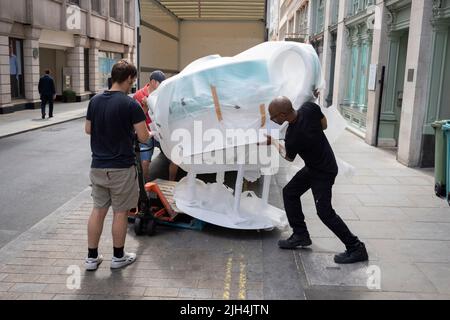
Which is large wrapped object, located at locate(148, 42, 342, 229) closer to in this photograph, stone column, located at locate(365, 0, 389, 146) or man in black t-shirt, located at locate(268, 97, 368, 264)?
man in black t-shirt, located at locate(268, 97, 368, 264)

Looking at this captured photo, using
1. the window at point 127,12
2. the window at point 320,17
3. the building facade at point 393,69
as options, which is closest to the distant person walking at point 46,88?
the building facade at point 393,69

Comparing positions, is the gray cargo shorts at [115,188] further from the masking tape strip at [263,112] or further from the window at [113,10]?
the window at [113,10]

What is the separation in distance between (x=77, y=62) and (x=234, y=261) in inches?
944

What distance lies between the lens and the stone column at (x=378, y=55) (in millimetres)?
10938

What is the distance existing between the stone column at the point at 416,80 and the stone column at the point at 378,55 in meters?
1.88

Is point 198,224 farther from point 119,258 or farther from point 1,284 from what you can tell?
point 1,284

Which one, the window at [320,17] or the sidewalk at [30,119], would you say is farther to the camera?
the window at [320,17]

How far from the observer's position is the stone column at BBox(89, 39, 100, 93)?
1097 inches

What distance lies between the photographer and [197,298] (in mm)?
3740

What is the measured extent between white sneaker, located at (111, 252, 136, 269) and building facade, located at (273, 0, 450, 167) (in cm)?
637

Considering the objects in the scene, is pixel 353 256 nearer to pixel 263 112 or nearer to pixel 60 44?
pixel 263 112

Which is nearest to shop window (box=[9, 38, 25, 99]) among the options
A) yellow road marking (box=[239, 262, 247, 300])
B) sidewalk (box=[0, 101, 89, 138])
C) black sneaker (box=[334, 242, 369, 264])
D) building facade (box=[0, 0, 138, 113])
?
building facade (box=[0, 0, 138, 113])

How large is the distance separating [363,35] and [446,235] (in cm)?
932

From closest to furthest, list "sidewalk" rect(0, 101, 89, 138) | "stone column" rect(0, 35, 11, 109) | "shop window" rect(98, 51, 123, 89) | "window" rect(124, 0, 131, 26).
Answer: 1. "sidewalk" rect(0, 101, 89, 138)
2. "stone column" rect(0, 35, 11, 109)
3. "shop window" rect(98, 51, 123, 89)
4. "window" rect(124, 0, 131, 26)
